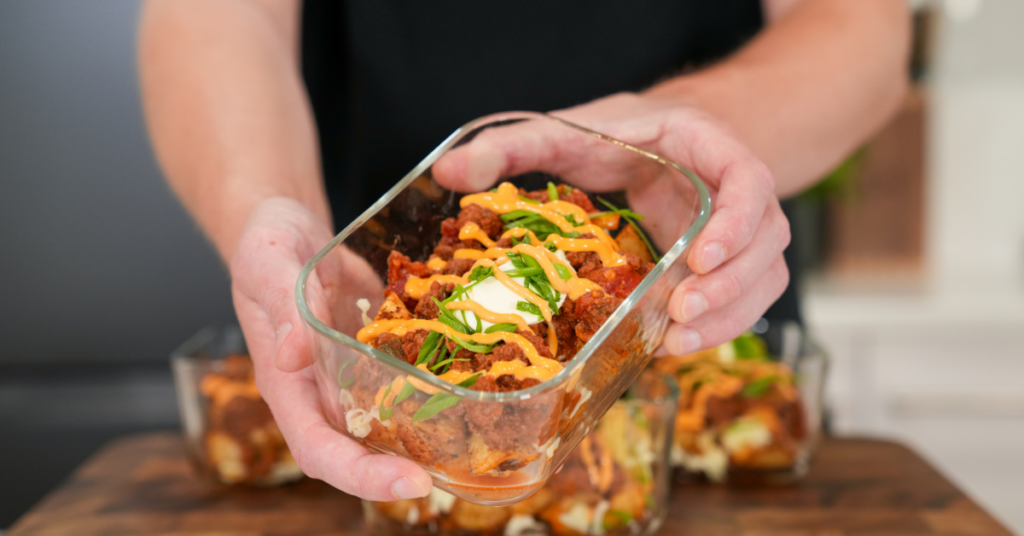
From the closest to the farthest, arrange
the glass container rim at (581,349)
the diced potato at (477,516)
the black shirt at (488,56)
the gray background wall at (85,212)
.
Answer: the glass container rim at (581,349) → the diced potato at (477,516) → the black shirt at (488,56) → the gray background wall at (85,212)

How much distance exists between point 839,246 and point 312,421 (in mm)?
2007

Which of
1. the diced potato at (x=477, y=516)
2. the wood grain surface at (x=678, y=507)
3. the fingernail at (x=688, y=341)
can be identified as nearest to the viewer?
the fingernail at (x=688, y=341)

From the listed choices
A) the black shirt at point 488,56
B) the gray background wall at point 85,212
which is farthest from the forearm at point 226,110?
the gray background wall at point 85,212

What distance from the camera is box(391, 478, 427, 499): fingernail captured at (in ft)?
1.64

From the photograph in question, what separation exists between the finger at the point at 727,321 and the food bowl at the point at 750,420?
0.29m

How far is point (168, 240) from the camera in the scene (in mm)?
Answer: 2111

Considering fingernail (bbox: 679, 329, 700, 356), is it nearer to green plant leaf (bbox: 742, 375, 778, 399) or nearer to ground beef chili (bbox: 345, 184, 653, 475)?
ground beef chili (bbox: 345, 184, 653, 475)

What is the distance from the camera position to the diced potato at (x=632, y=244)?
0.67m

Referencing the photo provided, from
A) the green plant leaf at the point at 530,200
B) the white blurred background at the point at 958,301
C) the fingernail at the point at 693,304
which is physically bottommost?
the white blurred background at the point at 958,301

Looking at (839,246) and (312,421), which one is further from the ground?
(312,421)

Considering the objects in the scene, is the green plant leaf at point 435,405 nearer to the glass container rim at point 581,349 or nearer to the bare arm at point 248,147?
the glass container rim at point 581,349

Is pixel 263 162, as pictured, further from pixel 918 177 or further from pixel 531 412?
pixel 918 177

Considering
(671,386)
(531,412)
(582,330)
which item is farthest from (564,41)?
(531,412)

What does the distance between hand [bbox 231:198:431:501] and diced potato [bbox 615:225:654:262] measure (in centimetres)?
25
